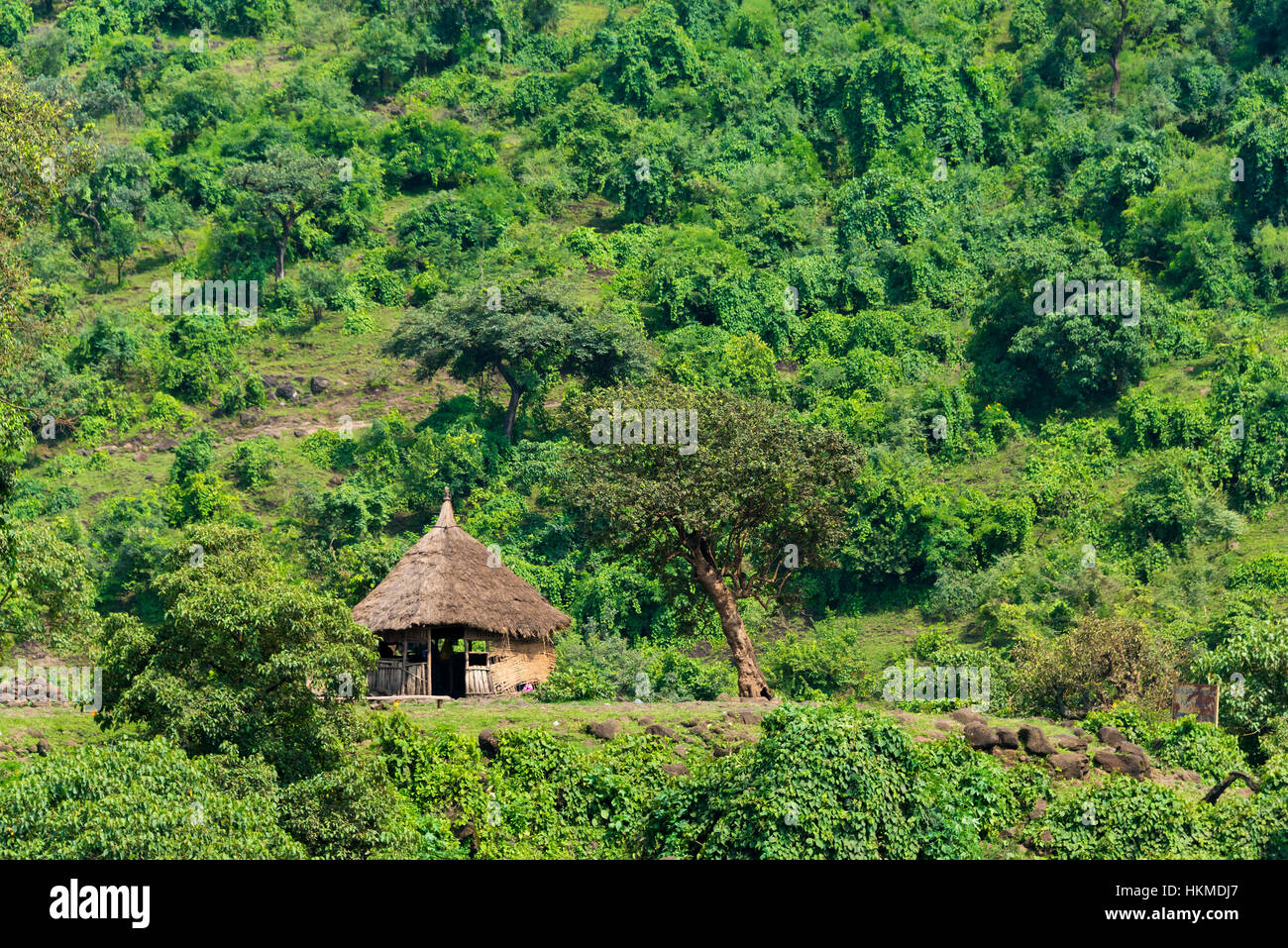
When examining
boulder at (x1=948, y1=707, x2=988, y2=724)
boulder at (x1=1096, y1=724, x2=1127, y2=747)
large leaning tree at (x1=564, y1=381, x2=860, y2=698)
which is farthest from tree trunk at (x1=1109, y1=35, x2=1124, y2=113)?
boulder at (x1=1096, y1=724, x2=1127, y2=747)

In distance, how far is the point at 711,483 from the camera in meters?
27.0

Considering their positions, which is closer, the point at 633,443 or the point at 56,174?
the point at 56,174

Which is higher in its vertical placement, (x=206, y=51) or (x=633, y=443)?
(x=206, y=51)

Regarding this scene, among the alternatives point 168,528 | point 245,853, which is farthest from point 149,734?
point 168,528

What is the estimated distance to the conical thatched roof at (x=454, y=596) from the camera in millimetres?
28797

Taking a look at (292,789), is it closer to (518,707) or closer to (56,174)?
(518,707)

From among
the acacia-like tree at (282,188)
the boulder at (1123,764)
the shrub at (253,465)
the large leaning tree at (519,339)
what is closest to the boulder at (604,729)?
the boulder at (1123,764)

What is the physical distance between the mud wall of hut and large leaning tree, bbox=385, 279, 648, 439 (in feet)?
49.7

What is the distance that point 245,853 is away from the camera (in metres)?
15.9

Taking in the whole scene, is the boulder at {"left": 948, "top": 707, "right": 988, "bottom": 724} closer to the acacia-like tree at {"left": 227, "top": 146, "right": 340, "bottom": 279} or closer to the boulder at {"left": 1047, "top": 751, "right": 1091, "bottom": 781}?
the boulder at {"left": 1047, "top": 751, "right": 1091, "bottom": 781}

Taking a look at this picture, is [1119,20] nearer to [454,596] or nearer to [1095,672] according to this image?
[1095,672]

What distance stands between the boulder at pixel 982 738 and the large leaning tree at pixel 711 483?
5752 millimetres

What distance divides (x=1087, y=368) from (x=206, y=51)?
43.0 metres

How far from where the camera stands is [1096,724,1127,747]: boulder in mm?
23641
